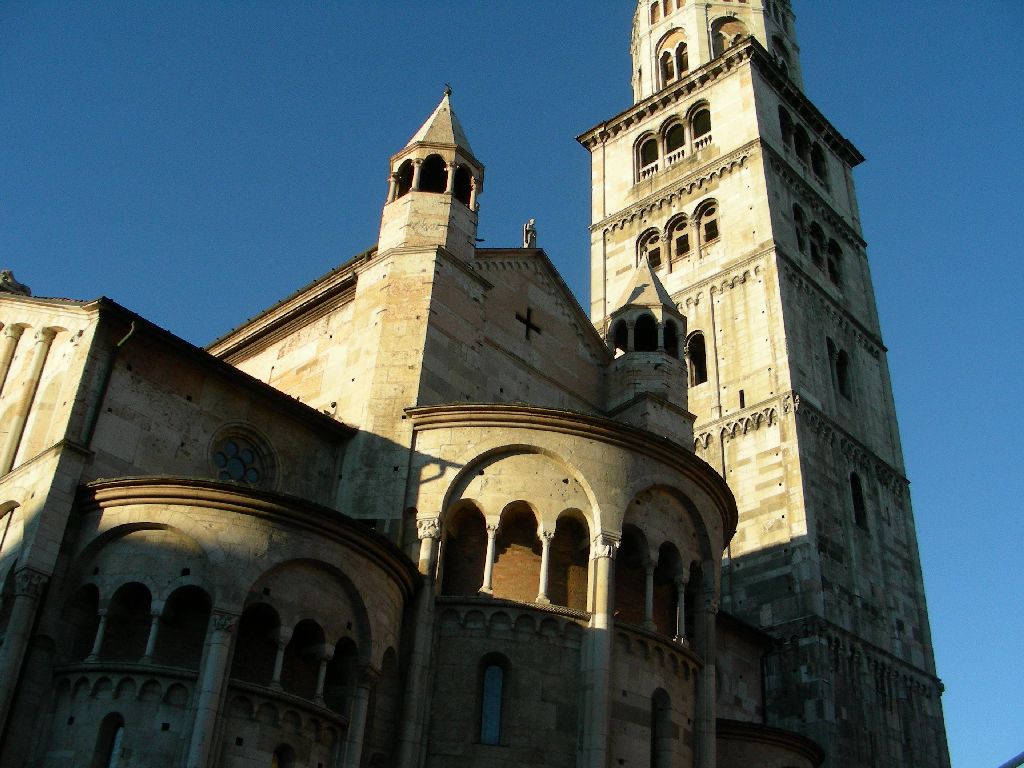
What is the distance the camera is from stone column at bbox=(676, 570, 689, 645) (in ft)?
67.1

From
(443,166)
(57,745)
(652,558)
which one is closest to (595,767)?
(652,558)

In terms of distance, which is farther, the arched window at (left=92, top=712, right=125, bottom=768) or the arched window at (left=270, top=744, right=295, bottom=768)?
the arched window at (left=270, top=744, right=295, bottom=768)

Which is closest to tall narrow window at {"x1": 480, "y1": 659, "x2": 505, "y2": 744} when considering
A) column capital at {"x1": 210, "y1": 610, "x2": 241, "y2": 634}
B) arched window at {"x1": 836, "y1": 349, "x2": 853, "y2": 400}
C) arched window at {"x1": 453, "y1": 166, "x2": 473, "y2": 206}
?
column capital at {"x1": 210, "y1": 610, "x2": 241, "y2": 634}

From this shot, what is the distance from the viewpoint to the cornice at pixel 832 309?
38.6 metres

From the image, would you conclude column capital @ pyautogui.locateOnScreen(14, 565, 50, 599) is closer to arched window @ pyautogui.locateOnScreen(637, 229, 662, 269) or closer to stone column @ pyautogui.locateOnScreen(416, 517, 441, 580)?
stone column @ pyautogui.locateOnScreen(416, 517, 441, 580)

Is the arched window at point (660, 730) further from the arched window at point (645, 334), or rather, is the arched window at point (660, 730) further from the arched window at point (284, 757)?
the arched window at point (645, 334)

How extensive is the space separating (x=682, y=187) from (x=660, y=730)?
92.2ft

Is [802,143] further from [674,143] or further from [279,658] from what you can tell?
[279,658]

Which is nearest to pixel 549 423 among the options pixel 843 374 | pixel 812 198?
pixel 843 374

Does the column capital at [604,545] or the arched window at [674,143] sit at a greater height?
the arched window at [674,143]

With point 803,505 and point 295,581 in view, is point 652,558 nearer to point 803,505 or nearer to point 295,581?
point 295,581

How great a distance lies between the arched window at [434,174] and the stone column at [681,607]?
32.6 feet

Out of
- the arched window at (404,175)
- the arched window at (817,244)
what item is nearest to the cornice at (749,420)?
the arched window at (817,244)

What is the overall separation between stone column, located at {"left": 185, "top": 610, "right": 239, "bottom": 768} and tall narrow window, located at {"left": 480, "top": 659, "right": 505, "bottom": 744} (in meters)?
4.52
